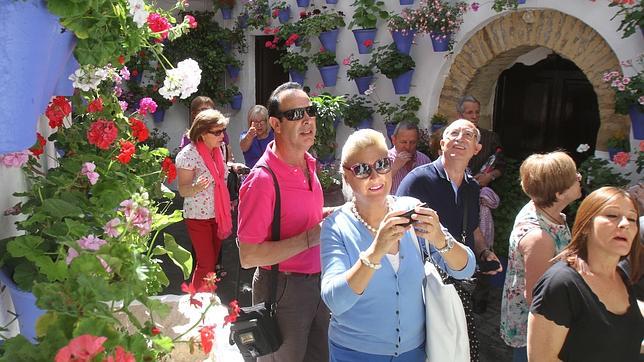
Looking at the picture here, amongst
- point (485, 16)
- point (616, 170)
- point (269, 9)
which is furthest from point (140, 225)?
point (269, 9)

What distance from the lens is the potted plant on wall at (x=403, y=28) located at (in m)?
6.12

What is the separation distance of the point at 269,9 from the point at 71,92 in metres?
6.80

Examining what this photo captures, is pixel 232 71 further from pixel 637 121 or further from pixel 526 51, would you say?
pixel 637 121

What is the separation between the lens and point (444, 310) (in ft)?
6.89

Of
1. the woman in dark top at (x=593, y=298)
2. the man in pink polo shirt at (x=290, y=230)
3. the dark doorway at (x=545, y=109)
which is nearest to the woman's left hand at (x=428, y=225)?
the woman in dark top at (x=593, y=298)

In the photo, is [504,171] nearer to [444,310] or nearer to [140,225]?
[444,310]

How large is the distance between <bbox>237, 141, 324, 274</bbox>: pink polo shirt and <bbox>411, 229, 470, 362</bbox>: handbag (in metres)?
0.70

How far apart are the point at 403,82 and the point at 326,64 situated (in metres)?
1.17

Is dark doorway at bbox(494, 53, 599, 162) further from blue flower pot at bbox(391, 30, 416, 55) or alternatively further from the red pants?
the red pants

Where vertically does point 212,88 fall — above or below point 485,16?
below

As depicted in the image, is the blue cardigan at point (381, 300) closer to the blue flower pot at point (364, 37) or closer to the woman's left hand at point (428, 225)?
the woman's left hand at point (428, 225)

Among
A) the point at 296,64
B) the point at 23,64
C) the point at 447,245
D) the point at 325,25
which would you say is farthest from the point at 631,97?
the point at 23,64

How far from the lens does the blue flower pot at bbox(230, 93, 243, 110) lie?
8961 millimetres

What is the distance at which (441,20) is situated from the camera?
5.84 meters
